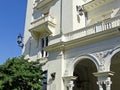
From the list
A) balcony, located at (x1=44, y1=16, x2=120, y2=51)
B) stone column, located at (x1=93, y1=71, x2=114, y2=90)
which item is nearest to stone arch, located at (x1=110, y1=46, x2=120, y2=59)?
balcony, located at (x1=44, y1=16, x2=120, y2=51)

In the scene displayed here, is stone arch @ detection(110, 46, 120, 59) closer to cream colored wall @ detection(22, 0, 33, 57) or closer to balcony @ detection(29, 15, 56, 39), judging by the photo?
balcony @ detection(29, 15, 56, 39)

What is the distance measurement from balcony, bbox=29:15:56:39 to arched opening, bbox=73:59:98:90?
4365 millimetres

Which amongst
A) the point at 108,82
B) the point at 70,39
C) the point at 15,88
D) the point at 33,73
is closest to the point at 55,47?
the point at 70,39

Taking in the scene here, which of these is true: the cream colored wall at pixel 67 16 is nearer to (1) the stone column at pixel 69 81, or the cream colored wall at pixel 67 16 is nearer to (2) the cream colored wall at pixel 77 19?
(2) the cream colored wall at pixel 77 19

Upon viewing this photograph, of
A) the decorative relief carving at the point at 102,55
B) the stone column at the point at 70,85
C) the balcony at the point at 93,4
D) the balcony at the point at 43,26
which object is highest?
the balcony at the point at 93,4

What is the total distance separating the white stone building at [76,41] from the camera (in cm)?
1599

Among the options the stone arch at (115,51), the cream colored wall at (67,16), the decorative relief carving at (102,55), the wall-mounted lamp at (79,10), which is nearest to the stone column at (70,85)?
the decorative relief carving at (102,55)

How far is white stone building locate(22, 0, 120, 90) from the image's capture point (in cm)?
1599

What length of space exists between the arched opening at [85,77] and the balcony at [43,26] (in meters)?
4.36

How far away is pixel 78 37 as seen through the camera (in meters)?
17.9

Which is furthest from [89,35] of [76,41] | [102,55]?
[102,55]

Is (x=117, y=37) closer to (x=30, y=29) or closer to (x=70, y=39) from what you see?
(x=70, y=39)

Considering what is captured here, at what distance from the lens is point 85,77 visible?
67.3ft

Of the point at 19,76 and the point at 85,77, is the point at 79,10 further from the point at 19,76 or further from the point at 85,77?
the point at 19,76
